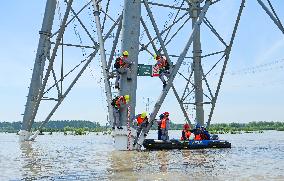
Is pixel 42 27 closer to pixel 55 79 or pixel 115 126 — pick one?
pixel 55 79

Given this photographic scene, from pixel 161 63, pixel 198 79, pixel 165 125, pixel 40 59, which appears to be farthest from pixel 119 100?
pixel 198 79

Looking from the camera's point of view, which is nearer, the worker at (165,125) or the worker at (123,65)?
the worker at (123,65)

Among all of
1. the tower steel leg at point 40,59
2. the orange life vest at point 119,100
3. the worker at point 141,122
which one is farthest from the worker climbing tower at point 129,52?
the tower steel leg at point 40,59

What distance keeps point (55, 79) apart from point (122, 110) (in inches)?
363

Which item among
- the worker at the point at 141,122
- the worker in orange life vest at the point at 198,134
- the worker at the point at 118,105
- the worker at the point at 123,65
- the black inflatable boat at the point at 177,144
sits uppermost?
the worker at the point at 123,65

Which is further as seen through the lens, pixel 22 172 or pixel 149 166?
pixel 149 166

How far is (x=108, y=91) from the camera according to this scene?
20.4 meters

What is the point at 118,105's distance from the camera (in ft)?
64.0

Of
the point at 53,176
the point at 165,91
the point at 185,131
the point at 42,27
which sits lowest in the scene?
the point at 53,176

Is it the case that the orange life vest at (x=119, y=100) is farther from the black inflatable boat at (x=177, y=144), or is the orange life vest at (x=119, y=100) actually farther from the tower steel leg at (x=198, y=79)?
the tower steel leg at (x=198, y=79)

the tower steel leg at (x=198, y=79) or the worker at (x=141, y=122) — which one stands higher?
the tower steel leg at (x=198, y=79)

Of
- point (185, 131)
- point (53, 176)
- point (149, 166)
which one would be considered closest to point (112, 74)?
point (185, 131)

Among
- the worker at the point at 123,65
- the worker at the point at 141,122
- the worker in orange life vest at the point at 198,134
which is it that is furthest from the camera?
the worker in orange life vest at the point at 198,134

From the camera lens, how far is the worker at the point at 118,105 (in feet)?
63.6
